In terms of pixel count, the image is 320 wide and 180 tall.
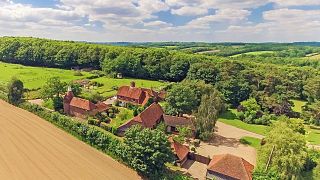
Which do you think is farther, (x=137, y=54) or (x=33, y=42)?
(x=33, y=42)

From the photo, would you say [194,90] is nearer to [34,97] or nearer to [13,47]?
[34,97]

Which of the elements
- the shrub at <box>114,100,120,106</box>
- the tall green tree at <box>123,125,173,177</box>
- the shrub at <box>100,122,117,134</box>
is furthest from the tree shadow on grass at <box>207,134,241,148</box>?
the shrub at <box>114,100,120,106</box>

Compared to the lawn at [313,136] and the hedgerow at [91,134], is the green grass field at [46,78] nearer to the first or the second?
the hedgerow at [91,134]

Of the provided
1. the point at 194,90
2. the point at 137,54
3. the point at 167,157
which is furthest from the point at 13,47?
the point at 167,157

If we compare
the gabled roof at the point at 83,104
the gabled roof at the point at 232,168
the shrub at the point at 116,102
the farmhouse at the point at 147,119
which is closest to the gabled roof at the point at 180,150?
the gabled roof at the point at 232,168

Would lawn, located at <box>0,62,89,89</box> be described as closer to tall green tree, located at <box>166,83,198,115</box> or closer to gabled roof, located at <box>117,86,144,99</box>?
gabled roof, located at <box>117,86,144,99</box>

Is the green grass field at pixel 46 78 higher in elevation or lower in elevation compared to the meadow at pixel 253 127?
higher
